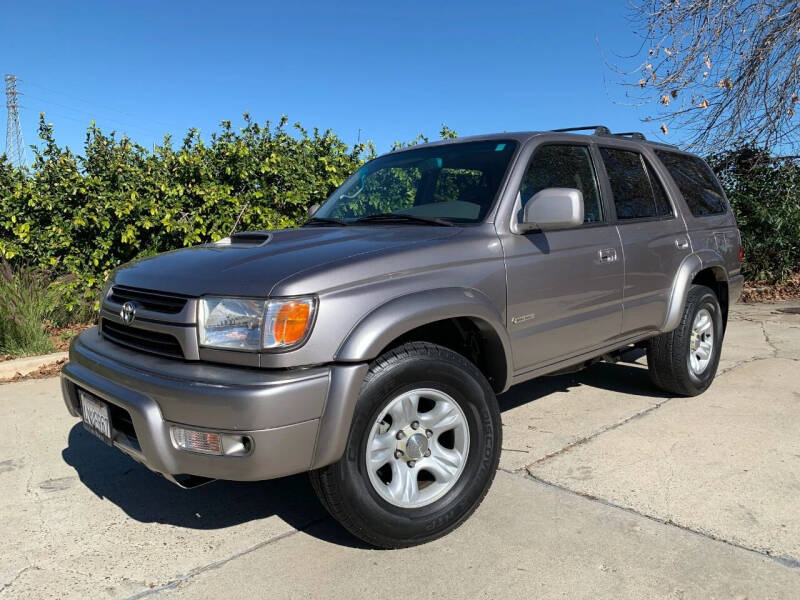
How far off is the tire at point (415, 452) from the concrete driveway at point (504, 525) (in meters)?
0.18

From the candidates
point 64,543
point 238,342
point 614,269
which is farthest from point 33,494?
point 614,269

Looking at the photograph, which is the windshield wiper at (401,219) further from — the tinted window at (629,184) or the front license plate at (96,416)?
the front license plate at (96,416)

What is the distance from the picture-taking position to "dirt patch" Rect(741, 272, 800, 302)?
9.98 m

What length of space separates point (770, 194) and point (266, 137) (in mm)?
8006

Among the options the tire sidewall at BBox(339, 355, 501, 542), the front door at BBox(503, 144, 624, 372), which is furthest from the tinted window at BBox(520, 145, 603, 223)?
the tire sidewall at BBox(339, 355, 501, 542)

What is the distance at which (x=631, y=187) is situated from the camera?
13.8 feet

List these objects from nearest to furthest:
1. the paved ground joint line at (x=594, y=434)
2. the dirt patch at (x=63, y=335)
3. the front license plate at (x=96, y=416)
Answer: the front license plate at (x=96, y=416), the paved ground joint line at (x=594, y=434), the dirt patch at (x=63, y=335)

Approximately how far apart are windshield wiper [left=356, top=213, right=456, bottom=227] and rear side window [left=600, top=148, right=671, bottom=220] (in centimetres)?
137

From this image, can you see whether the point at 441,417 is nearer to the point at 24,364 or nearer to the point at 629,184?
the point at 629,184

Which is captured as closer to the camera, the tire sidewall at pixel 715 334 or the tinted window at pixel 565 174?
the tinted window at pixel 565 174

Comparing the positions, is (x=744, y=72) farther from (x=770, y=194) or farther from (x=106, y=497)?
(x=106, y=497)

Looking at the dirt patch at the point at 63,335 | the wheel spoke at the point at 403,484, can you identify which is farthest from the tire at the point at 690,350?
the dirt patch at the point at 63,335

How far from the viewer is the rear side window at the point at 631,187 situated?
13.3ft

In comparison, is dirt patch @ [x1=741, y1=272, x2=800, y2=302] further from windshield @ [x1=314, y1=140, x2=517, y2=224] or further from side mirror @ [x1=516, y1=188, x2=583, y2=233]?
side mirror @ [x1=516, y1=188, x2=583, y2=233]
